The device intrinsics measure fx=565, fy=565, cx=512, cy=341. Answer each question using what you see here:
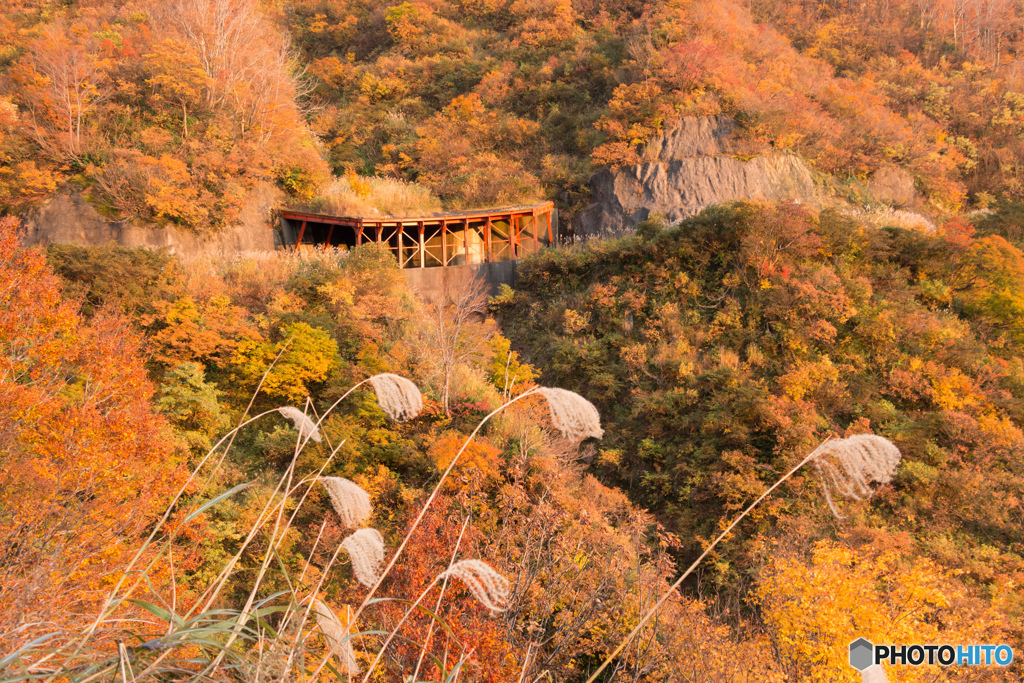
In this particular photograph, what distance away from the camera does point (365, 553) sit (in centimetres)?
276

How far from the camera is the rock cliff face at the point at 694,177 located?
69.3ft

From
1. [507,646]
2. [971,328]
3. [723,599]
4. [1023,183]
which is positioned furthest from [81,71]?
[1023,183]

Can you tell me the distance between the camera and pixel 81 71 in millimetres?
19078

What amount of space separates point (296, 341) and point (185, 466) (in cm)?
408

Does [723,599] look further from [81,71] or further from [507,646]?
[81,71]

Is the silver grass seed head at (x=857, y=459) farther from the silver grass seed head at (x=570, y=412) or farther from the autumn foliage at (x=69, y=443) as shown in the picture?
the autumn foliage at (x=69, y=443)

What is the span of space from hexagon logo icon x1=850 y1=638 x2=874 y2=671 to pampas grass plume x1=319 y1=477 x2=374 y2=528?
9137 millimetres

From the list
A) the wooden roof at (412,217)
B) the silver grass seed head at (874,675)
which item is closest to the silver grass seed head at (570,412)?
the silver grass seed head at (874,675)

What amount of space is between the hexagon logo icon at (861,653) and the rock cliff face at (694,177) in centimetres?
1508

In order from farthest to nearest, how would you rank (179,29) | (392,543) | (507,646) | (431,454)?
(179,29), (431,454), (392,543), (507,646)

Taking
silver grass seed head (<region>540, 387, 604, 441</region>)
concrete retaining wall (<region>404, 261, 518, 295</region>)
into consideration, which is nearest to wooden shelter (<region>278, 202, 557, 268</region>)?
concrete retaining wall (<region>404, 261, 518, 295</region>)

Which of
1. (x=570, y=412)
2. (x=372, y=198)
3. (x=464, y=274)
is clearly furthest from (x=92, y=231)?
(x=570, y=412)

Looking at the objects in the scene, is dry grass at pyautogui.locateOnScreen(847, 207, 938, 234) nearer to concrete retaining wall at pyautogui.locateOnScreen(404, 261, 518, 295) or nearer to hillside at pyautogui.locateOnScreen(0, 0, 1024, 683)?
hillside at pyautogui.locateOnScreen(0, 0, 1024, 683)

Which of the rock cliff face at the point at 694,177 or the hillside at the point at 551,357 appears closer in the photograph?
the hillside at the point at 551,357
